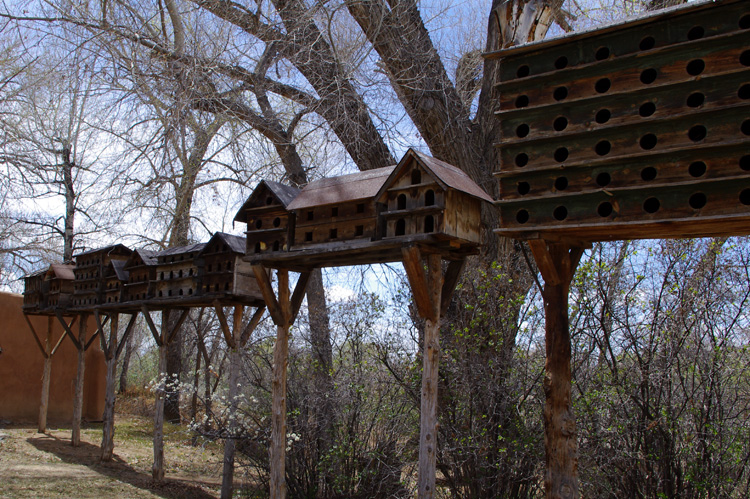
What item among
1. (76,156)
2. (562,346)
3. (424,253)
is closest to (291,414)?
(424,253)

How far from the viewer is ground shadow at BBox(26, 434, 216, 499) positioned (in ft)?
34.3

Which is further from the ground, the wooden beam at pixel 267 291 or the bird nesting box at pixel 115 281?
the bird nesting box at pixel 115 281

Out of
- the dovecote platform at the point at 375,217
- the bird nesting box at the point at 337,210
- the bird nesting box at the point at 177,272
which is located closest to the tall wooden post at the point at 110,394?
the bird nesting box at the point at 177,272

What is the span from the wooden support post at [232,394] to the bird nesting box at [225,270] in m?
0.35

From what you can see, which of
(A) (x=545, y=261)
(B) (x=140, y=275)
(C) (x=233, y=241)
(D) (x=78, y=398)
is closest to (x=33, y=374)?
(D) (x=78, y=398)

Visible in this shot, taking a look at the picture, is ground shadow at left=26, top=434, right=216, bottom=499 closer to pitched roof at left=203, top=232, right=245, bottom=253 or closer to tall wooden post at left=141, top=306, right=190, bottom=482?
tall wooden post at left=141, top=306, right=190, bottom=482

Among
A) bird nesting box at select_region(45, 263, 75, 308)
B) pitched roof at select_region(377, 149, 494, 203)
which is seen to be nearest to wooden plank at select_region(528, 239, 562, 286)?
pitched roof at select_region(377, 149, 494, 203)

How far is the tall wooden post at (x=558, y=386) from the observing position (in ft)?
17.1

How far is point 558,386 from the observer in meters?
5.32

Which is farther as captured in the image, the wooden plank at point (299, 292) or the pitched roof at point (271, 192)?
the wooden plank at point (299, 292)

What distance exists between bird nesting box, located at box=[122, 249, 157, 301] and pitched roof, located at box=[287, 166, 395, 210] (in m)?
4.96

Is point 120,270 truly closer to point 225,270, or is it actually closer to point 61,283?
point 61,283

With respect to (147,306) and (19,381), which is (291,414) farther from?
(19,381)

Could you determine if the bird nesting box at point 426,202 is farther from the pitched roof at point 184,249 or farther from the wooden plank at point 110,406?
the wooden plank at point 110,406
